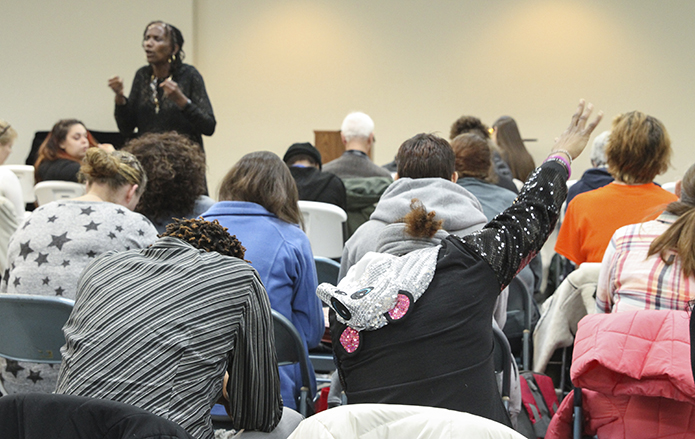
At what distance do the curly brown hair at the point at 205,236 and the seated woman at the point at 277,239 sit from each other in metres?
0.43

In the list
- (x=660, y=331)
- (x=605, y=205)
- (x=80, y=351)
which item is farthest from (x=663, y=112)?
(x=80, y=351)

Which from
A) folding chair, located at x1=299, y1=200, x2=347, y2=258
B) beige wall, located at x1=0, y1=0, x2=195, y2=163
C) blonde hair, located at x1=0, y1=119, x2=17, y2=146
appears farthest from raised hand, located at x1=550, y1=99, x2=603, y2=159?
beige wall, located at x1=0, y1=0, x2=195, y2=163

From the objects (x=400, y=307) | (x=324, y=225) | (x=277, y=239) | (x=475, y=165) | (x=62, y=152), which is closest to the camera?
(x=400, y=307)

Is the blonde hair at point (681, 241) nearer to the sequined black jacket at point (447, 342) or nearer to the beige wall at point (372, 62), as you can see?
the sequined black jacket at point (447, 342)

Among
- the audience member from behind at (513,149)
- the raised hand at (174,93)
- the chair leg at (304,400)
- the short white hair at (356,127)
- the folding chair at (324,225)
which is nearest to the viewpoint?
the chair leg at (304,400)

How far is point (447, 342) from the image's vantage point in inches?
50.3

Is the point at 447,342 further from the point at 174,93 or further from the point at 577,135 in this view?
the point at 174,93

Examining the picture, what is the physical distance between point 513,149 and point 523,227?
11.5 feet

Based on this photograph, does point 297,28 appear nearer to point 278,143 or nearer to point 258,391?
point 278,143

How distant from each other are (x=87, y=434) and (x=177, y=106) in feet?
11.1

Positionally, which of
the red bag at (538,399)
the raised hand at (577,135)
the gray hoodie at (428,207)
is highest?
the raised hand at (577,135)

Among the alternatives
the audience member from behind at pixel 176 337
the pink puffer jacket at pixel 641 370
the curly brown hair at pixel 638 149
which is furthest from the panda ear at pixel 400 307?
the curly brown hair at pixel 638 149

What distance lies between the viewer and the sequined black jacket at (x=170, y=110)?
13.2ft

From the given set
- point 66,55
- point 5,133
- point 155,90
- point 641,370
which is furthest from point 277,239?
point 66,55
